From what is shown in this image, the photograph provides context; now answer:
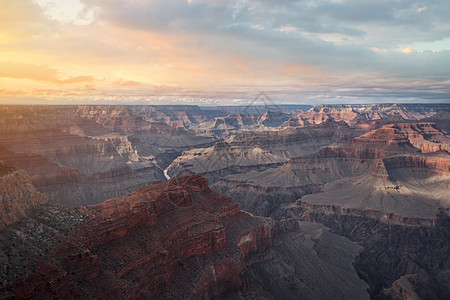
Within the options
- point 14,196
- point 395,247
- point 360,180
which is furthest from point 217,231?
point 360,180

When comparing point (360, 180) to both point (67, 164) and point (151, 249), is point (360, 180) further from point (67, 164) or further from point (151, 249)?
point (67, 164)

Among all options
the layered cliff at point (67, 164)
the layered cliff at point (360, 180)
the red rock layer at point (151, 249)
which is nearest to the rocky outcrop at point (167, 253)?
the red rock layer at point (151, 249)

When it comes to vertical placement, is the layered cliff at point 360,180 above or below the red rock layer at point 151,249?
below

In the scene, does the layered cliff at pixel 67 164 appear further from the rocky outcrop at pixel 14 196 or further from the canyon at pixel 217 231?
the rocky outcrop at pixel 14 196

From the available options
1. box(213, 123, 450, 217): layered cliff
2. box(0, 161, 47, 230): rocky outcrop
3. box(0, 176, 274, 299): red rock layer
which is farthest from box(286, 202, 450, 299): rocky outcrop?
box(0, 161, 47, 230): rocky outcrop

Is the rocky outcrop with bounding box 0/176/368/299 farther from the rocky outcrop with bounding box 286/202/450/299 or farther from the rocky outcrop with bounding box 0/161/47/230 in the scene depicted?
the rocky outcrop with bounding box 286/202/450/299

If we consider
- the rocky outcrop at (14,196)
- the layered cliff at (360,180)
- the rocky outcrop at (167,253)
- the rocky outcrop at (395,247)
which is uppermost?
the rocky outcrop at (14,196)

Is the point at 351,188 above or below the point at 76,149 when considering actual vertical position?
below

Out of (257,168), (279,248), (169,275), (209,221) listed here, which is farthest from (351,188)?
(169,275)

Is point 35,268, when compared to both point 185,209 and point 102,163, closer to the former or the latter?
point 185,209
